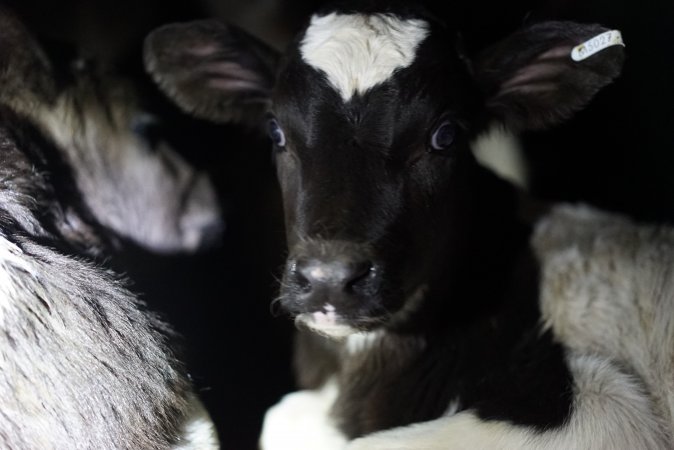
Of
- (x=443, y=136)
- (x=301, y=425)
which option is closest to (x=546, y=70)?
(x=443, y=136)

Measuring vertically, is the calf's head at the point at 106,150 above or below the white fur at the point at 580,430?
above

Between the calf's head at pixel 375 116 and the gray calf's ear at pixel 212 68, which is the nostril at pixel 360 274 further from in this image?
the gray calf's ear at pixel 212 68

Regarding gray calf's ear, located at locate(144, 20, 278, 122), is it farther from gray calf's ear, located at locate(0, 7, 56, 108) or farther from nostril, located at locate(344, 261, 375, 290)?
nostril, located at locate(344, 261, 375, 290)

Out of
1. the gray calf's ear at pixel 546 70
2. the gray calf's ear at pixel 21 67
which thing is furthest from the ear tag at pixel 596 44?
the gray calf's ear at pixel 21 67

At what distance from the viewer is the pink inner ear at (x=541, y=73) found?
1.31 metres

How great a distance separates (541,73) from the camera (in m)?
1.34

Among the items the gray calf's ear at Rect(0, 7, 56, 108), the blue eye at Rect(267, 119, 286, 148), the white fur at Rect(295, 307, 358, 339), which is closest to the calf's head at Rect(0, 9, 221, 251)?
the gray calf's ear at Rect(0, 7, 56, 108)

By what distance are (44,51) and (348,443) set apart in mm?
742

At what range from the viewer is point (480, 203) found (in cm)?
144

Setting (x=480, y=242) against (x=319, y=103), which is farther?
(x=480, y=242)

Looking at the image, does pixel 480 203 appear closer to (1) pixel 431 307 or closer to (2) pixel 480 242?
(2) pixel 480 242

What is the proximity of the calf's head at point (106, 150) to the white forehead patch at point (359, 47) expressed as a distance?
1.13ft

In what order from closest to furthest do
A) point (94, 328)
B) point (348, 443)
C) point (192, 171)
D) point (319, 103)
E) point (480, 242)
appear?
1. point (94, 328)
2. point (319, 103)
3. point (348, 443)
4. point (480, 242)
5. point (192, 171)

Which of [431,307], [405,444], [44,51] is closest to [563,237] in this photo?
[431,307]
